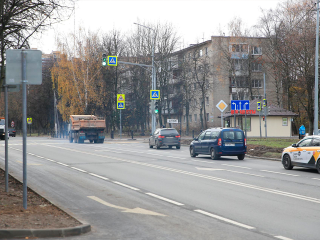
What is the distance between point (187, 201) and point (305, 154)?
8.44m

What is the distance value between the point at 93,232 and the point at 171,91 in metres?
62.6

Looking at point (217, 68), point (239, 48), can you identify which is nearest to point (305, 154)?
point (239, 48)

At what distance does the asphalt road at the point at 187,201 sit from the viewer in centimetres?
739

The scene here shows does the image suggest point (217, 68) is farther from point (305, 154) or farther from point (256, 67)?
point (305, 154)

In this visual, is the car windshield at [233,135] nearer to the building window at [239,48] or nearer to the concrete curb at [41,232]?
the concrete curb at [41,232]

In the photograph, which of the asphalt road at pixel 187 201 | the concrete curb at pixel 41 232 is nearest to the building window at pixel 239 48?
the asphalt road at pixel 187 201

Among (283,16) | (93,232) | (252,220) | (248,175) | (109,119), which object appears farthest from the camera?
(109,119)

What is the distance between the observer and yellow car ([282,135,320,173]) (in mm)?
16797

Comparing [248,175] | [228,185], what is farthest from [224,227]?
[248,175]

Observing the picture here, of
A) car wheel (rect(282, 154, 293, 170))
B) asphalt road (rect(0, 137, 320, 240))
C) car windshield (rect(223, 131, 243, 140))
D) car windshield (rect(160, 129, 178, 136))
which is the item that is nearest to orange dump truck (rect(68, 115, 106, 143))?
car windshield (rect(160, 129, 178, 136))

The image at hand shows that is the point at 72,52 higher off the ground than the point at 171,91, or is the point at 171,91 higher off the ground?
the point at 72,52

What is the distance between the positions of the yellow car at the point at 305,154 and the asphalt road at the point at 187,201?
440 mm

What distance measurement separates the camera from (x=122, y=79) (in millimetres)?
69438

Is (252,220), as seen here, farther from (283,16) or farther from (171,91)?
(171,91)
